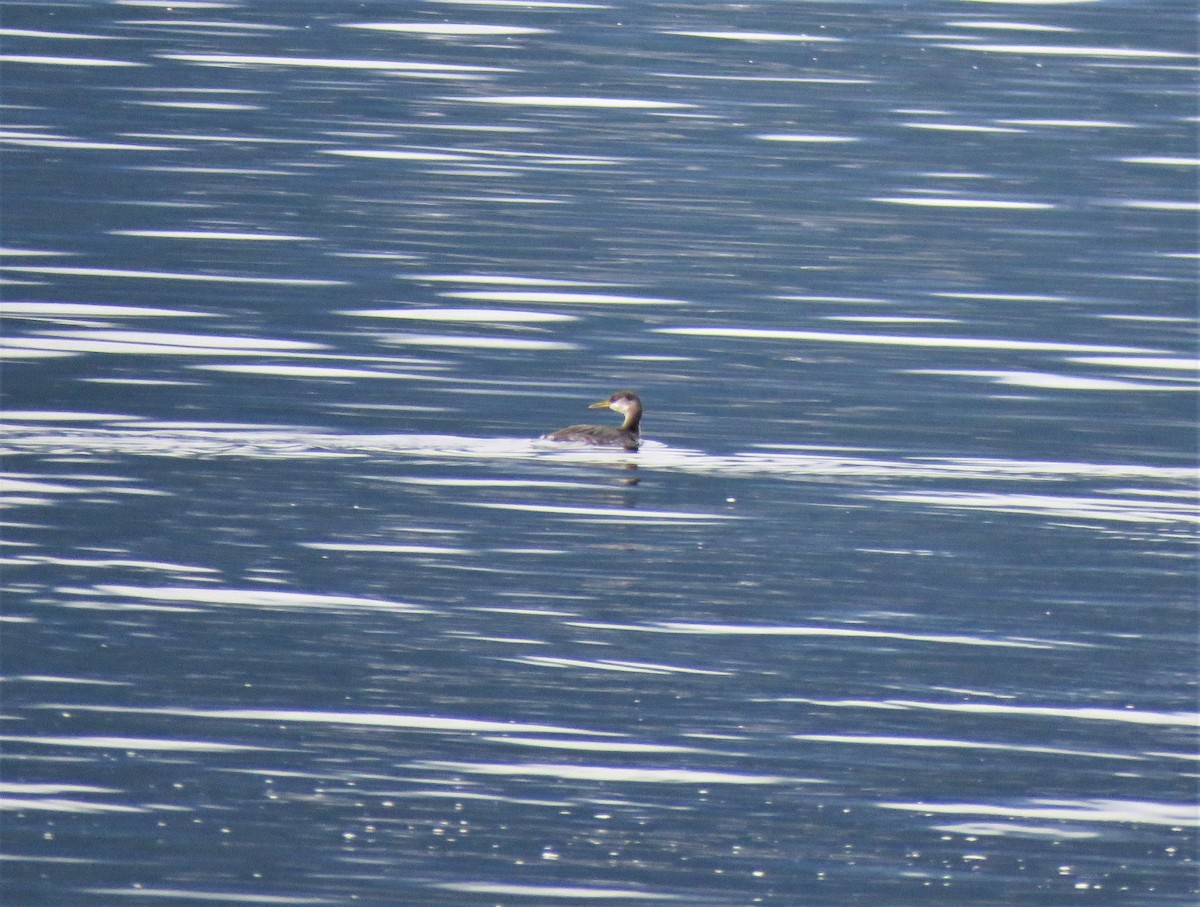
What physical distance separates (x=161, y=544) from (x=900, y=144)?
17.4 meters

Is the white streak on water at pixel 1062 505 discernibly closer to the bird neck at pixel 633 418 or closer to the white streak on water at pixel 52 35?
the bird neck at pixel 633 418

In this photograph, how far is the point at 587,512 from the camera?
13.4 m

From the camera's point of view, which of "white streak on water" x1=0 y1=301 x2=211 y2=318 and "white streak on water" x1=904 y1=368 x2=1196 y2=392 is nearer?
"white streak on water" x1=904 y1=368 x2=1196 y2=392

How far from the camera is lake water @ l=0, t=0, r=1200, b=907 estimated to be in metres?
9.16

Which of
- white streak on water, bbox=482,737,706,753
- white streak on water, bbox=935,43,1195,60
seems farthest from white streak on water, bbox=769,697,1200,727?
white streak on water, bbox=935,43,1195,60

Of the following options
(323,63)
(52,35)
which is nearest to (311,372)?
(323,63)

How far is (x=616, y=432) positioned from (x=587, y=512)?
1584 mm

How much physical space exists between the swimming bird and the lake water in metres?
0.09

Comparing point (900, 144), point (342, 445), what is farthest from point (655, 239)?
point (342, 445)

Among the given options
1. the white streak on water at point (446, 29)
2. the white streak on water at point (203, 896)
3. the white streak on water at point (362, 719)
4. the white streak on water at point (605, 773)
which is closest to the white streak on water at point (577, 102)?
the white streak on water at point (446, 29)

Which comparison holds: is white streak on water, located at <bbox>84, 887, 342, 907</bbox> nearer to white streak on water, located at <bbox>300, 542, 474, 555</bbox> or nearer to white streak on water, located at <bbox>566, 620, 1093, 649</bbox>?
white streak on water, located at <bbox>566, 620, 1093, 649</bbox>

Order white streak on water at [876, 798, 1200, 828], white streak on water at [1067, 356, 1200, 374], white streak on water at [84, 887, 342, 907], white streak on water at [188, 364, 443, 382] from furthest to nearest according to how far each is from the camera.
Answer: white streak on water at [1067, 356, 1200, 374] < white streak on water at [188, 364, 443, 382] < white streak on water at [876, 798, 1200, 828] < white streak on water at [84, 887, 342, 907]

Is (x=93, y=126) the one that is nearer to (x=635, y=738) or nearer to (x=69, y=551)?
(x=69, y=551)

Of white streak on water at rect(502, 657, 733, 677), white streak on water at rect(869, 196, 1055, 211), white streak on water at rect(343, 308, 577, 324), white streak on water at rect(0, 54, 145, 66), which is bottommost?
white streak on water at rect(869, 196, 1055, 211)
